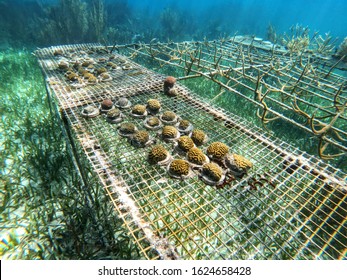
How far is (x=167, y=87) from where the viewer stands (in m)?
5.32

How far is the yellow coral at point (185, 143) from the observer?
3764mm

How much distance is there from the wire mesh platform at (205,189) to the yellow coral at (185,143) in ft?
0.91

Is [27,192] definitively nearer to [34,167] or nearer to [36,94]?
[34,167]

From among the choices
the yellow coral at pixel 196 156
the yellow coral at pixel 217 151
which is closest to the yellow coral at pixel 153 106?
the yellow coral at pixel 196 156

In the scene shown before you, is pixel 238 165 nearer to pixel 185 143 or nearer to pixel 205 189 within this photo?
pixel 185 143

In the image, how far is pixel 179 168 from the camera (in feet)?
10.8

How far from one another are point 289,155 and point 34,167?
552 centimetres

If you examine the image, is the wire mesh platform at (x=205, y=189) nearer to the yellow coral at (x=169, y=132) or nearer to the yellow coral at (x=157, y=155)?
the yellow coral at (x=157, y=155)

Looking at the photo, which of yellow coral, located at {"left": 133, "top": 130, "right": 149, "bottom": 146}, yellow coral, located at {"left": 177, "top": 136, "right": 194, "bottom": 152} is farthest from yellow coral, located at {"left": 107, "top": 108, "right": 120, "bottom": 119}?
yellow coral, located at {"left": 177, "top": 136, "right": 194, "bottom": 152}

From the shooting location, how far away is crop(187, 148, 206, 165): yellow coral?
348 cm

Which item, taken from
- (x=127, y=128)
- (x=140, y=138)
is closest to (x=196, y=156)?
(x=140, y=138)

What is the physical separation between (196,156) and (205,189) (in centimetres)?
144
